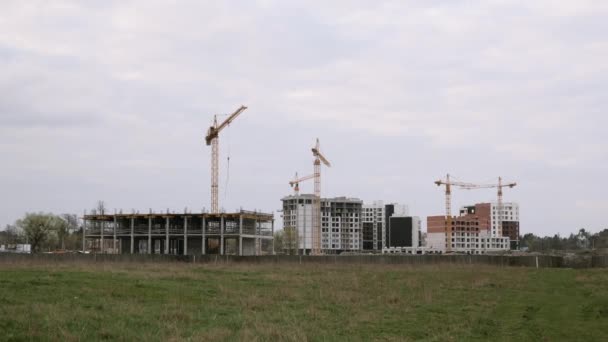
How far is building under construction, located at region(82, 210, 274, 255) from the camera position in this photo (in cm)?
10850

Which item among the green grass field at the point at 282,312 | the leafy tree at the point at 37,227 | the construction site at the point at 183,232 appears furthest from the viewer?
the leafy tree at the point at 37,227

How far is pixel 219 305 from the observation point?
2266 centimetres

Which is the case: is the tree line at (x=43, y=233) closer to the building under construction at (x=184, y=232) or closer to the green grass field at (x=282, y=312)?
the building under construction at (x=184, y=232)

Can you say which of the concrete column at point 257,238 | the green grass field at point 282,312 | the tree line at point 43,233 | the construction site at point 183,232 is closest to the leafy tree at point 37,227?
the tree line at point 43,233

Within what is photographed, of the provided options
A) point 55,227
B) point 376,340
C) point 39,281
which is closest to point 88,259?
point 39,281

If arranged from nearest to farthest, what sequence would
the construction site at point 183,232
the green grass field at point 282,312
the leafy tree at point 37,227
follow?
the green grass field at point 282,312 < the construction site at point 183,232 < the leafy tree at point 37,227

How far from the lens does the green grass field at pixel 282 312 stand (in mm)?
15828

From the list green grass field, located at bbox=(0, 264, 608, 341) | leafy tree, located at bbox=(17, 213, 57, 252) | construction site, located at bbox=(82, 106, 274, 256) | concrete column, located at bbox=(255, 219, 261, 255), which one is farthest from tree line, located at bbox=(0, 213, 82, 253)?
green grass field, located at bbox=(0, 264, 608, 341)

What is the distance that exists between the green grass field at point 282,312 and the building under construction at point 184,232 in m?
76.1

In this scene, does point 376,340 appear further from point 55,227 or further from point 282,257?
point 55,227

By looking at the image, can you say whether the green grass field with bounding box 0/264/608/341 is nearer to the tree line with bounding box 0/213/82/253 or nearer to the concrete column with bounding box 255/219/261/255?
the concrete column with bounding box 255/219/261/255

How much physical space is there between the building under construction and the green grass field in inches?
2998

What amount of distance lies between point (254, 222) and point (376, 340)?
9644cm

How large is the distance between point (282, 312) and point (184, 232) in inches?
3602
